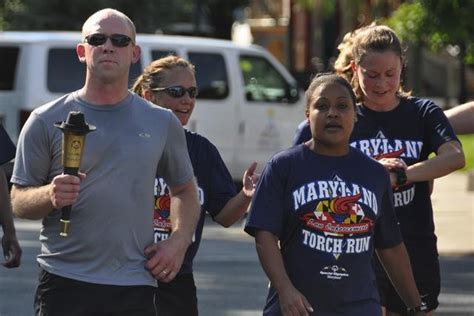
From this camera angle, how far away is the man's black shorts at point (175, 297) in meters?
6.02

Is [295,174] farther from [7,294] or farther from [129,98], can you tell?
[7,294]

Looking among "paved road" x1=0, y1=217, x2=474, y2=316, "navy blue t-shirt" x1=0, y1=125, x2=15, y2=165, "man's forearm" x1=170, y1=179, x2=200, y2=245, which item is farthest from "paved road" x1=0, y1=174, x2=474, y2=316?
"man's forearm" x1=170, y1=179, x2=200, y2=245

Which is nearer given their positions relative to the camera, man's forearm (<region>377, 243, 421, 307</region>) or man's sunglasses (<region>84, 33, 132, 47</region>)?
man's sunglasses (<region>84, 33, 132, 47</region>)

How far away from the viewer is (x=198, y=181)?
6137mm

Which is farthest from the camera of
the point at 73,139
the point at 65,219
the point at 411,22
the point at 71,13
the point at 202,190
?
the point at 71,13

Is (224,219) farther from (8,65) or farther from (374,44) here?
(8,65)

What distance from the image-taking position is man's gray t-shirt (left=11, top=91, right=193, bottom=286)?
16.2ft

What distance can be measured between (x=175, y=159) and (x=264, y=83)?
12798 millimetres

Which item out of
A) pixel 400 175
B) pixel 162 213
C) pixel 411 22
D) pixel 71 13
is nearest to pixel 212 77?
pixel 411 22

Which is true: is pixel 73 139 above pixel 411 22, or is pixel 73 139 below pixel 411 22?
above

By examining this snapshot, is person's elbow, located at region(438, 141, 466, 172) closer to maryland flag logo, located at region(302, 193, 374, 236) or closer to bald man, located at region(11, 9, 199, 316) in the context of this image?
maryland flag logo, located at region(302, 193, 374, 236)

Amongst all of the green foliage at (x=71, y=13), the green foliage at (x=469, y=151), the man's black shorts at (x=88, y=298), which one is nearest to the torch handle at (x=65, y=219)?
the man's black shorts at (x=88, y=298)

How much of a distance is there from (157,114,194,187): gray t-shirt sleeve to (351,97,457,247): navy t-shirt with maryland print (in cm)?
132

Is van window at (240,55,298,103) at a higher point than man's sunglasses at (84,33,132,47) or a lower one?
lower
